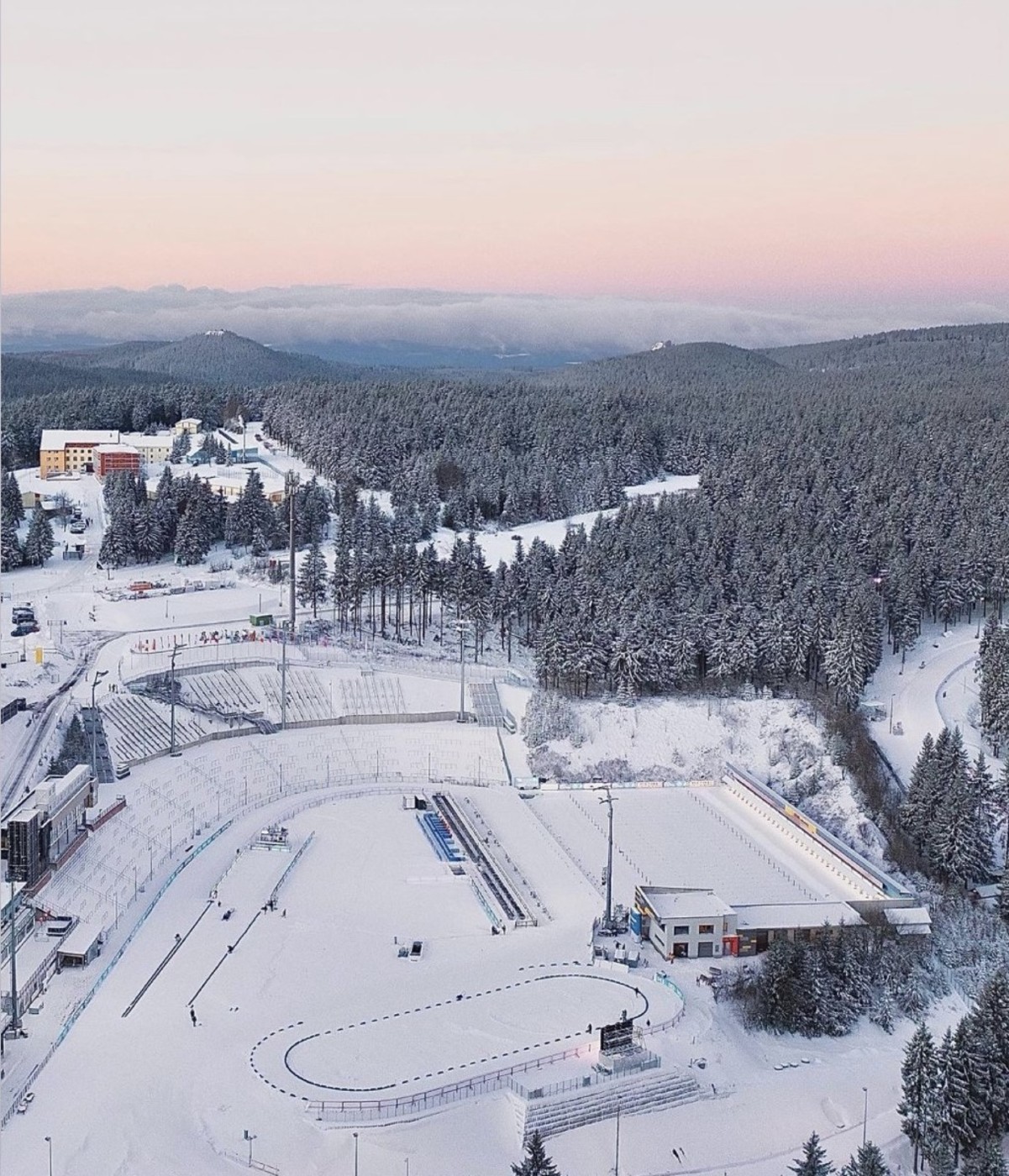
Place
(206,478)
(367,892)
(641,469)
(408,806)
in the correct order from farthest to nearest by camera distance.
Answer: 1. (641,469)
2. (206,478)
3. (408,806)
4. (367,892)

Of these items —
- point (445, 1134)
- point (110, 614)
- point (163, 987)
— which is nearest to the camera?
point (445, 1134)

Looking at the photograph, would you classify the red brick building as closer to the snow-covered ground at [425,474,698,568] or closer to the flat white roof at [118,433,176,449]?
the flat white roof at [118,433,176,449]

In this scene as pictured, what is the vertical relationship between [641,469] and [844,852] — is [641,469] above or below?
above

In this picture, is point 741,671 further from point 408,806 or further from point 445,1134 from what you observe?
point 445,1134

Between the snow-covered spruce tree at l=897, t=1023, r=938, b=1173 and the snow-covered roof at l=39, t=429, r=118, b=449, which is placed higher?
the snow-covered roof at l=39, t=429, r=118, b=449

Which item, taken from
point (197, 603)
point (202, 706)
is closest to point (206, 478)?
point (197, 603)

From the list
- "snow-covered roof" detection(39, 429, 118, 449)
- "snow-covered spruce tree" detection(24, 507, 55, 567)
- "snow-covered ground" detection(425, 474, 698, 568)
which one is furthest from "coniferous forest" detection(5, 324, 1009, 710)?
"snow-covered spruce tree" detection(24, 507, 55, 567)

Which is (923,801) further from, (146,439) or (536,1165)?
(146,439)

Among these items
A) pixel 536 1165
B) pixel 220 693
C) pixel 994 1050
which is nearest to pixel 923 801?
pixel 994 1050
